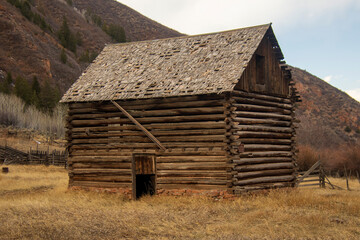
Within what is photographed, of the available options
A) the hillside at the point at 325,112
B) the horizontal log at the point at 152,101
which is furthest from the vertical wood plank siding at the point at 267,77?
the hillside at the point at 325,112

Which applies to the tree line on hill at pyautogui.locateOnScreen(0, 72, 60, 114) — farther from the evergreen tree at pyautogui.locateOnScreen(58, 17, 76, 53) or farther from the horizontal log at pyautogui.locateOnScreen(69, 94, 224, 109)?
the horizontal log at pyautogui.locateOnScreen(69, 94, 224, 109)

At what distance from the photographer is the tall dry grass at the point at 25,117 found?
54.9 m

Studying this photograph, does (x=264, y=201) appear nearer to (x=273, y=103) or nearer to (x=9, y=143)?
(x=273, y=103)

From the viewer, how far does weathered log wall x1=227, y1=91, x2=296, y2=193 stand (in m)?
15.5

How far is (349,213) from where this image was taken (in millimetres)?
12141

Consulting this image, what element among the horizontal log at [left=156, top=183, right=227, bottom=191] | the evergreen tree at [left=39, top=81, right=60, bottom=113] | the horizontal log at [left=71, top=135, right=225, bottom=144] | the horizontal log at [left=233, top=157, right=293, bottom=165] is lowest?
the horizontal log at [left=156, top=183, right=227, bottom=191]

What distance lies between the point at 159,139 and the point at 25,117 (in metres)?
46.3

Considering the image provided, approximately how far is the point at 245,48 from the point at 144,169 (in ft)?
21.3

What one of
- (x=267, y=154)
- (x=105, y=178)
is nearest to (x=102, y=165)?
(x=105, y=178)

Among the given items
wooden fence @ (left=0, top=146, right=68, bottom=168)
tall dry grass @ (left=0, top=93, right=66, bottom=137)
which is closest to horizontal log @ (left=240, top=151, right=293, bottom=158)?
wooden fence @ (left=0, top=146, right=68, bottom=168)

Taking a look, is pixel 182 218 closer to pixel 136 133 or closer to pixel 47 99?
pixel 136 133

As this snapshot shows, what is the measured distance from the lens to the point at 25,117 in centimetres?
5750

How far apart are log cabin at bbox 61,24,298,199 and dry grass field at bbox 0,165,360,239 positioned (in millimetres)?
1097

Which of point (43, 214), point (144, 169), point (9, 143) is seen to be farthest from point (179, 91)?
point (9, 143)
